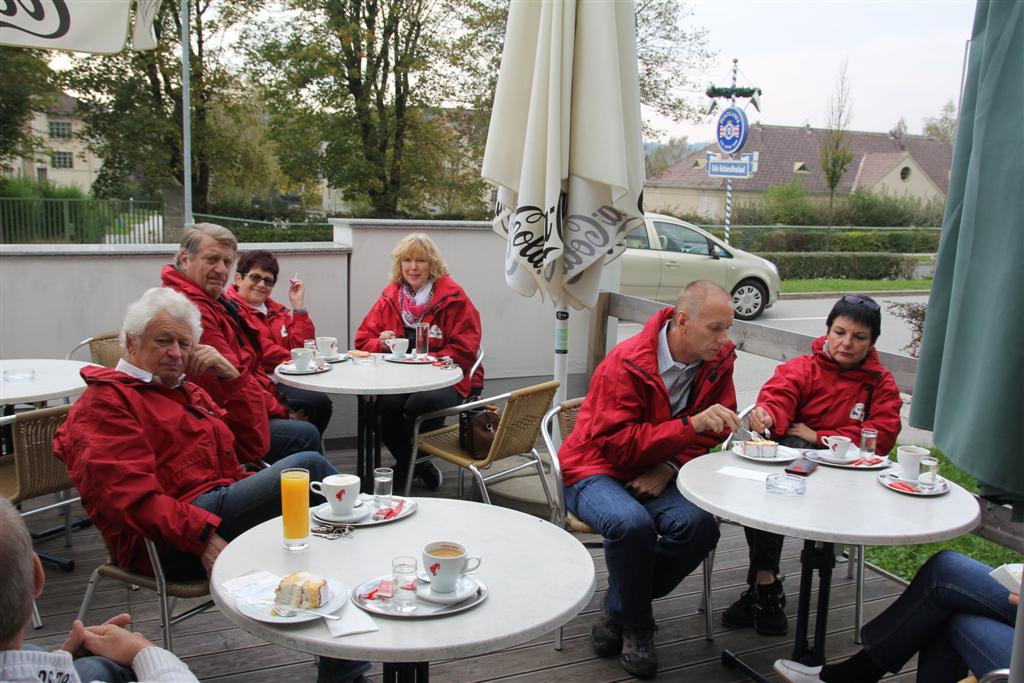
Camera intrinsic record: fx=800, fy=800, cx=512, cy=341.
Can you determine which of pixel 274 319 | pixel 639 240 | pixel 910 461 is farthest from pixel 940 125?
A: pixel 910 461

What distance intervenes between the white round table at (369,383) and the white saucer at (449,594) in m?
2.00

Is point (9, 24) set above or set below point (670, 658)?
above

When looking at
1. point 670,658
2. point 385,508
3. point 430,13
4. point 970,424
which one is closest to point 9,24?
point 385,508

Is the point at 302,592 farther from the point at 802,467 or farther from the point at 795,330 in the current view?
the point at 795,330

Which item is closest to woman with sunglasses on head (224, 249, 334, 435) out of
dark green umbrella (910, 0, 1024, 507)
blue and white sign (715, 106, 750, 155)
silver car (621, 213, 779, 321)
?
dark green umbrella (910, 0, 1024, 507)

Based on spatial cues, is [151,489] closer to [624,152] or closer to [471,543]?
[471,543]

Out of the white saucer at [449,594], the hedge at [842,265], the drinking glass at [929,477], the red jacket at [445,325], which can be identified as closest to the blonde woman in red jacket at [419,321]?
the red jacket at [445,325]

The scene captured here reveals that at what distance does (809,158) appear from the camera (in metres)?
39.7

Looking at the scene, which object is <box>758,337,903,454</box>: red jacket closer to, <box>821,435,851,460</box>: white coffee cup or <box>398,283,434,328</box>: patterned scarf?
<box>821,435,851,460</box>: white coffee cup

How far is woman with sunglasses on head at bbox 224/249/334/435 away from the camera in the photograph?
4.29 metres

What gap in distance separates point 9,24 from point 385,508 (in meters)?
3.45

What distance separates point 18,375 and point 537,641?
2634 millimetres

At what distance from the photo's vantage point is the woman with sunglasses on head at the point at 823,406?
3.21 m

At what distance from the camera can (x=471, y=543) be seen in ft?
6.62
